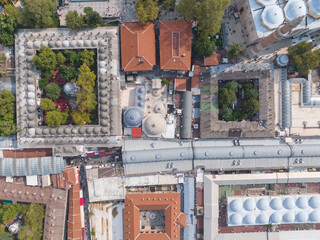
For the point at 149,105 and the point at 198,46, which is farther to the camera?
the point at 149,105

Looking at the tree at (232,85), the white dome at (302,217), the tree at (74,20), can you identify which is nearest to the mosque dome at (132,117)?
the tree at (232,85)

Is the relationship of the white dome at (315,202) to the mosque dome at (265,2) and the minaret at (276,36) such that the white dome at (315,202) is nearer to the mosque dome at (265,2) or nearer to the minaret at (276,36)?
the minaret at (276,36)

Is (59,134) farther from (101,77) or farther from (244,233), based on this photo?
(244,233)

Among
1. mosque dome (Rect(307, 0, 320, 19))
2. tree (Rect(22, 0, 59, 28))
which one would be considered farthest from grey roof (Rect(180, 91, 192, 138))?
tree (Rect(22, 0, 59, 28))

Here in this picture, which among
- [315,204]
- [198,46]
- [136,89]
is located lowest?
[315,204]

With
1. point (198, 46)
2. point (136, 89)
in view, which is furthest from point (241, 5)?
point (136, 89)
